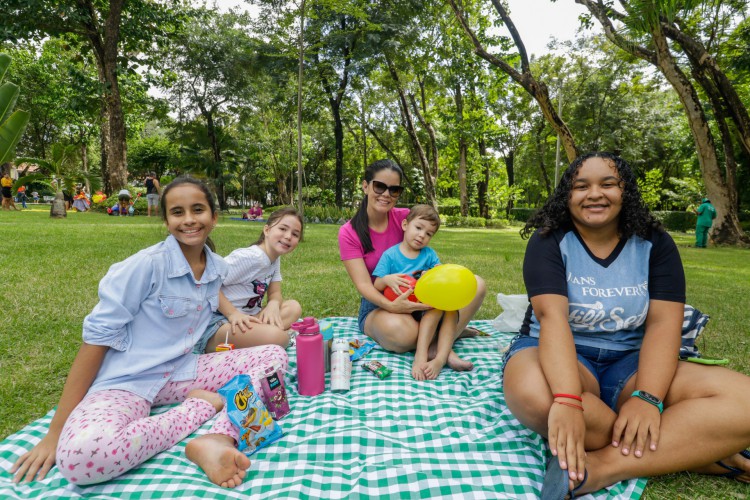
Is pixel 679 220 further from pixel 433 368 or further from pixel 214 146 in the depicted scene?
pixel 214 146

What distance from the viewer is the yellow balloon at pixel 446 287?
2.67 meters

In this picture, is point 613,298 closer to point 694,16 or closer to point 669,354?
point 669,354

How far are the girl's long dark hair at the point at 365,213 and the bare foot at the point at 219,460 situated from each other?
1.81 metres

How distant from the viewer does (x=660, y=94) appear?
83.5 feet

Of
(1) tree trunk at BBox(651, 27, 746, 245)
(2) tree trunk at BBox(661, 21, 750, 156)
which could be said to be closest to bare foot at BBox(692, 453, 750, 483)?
(1) tree trunk at BBox(651, 27, 746, 245)

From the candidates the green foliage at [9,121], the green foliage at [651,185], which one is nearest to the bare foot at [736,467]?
the green foliage at [9,121]

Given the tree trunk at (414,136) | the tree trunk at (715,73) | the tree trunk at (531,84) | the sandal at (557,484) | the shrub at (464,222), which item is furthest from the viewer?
the shrub at (464,222)

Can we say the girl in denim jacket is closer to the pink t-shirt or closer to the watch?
the pink t-shirt

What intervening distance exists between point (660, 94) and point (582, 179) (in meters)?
30.2

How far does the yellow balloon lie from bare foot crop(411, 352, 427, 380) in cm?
38

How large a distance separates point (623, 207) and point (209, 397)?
2.38 m

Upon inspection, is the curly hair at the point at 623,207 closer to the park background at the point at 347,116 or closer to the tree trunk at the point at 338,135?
the park background at the point at 347,116

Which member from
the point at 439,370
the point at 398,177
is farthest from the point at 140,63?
the point at 439,370

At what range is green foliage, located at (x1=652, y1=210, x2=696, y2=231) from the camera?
22.9 meters
